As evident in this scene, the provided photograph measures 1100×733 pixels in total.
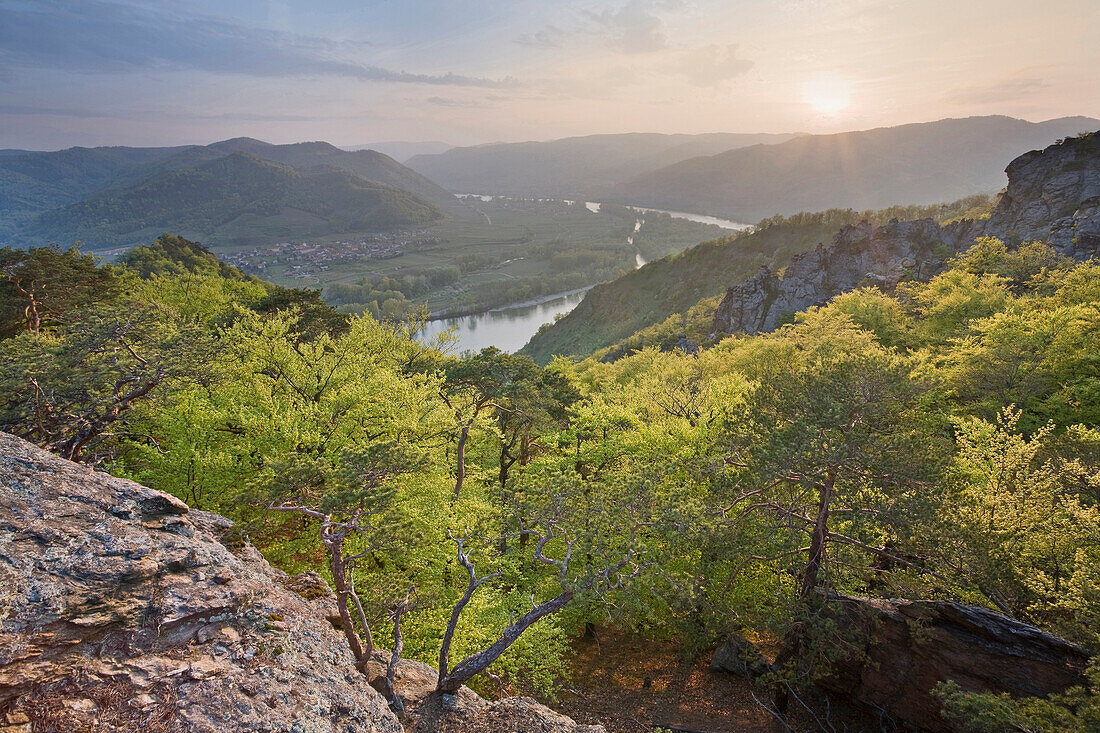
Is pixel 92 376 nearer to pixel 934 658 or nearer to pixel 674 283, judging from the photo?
pixel 934 658

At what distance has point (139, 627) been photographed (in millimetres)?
7012

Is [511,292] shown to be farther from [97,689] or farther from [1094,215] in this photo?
[97,689]

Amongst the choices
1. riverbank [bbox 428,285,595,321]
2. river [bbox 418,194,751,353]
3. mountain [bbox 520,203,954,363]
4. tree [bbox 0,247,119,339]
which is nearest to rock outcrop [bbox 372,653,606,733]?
tree [bbox 0,247,119,339]

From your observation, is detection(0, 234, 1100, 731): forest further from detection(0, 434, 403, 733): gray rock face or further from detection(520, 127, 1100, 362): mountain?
detection(520, 127, 1100, 362): mountain

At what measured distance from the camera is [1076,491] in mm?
15188

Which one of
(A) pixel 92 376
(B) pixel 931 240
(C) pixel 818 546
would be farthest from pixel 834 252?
(A) pixel 92 376

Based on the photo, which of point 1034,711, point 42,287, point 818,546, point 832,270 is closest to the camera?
point 1034,711

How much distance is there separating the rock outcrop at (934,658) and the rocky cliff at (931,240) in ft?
197

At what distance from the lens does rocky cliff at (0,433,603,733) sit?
6.09 metres

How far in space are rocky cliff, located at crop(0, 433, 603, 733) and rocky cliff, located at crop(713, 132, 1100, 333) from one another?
2847 inches

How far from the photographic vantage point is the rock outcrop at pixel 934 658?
436 inches

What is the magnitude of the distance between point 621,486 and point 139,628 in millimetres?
11249

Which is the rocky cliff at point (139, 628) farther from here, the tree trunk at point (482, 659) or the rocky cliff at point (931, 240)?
the rocky cliff at point (931, 240)

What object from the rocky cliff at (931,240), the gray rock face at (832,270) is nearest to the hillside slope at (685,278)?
the gray rock face at (832,270)
